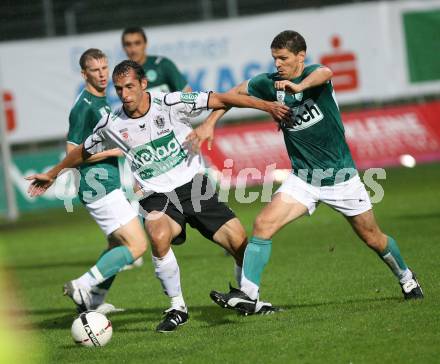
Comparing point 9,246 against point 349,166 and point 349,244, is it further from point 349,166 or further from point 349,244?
point 349,166

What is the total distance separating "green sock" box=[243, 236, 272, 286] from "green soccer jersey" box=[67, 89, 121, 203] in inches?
85.8

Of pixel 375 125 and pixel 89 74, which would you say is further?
pixel 375 125

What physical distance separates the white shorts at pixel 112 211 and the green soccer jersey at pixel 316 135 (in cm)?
206

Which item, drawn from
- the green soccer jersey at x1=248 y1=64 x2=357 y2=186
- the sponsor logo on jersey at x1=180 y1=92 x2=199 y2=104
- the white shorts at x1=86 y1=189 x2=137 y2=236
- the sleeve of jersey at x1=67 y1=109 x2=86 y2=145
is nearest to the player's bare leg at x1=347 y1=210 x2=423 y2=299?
the green soccer jersey at x1=248 y1=64 x2=357 y2=186

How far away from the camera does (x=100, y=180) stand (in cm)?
1027

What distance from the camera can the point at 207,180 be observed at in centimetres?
929

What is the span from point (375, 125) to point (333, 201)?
14.9 metres

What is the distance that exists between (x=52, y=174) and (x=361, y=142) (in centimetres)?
1511

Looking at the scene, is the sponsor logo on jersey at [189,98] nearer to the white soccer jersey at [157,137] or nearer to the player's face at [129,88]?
the white soccer jersey at [157,137]

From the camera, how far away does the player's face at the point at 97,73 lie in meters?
10.4

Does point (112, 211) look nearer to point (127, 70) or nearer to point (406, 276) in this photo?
point (127, 70)

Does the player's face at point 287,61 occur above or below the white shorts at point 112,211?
above

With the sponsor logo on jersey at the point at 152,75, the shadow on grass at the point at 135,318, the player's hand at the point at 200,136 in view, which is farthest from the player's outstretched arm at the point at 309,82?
the sponsor logo on jersey at the point at 152,75

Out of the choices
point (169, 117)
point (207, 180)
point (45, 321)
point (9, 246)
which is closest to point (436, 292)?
point (207, 180)
